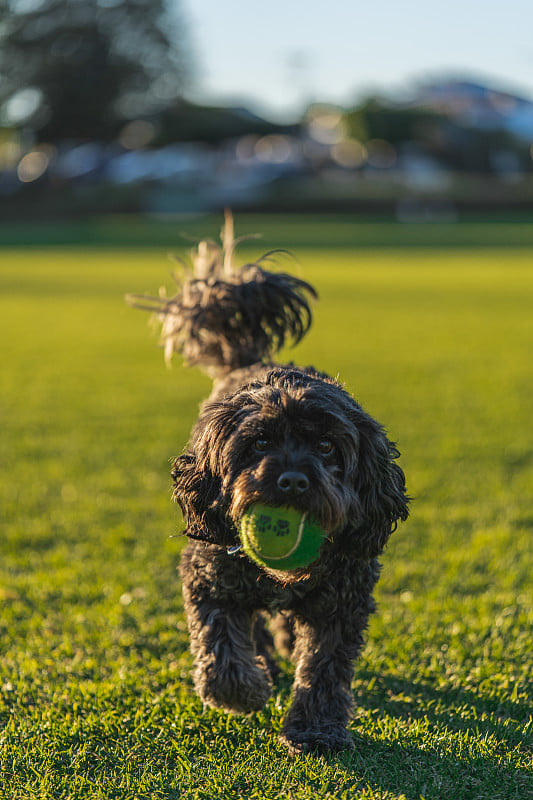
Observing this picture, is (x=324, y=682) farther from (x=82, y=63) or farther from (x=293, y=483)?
(x=82, y=63)

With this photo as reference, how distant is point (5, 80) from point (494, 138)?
172ft

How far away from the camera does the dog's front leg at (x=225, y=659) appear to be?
155 inches

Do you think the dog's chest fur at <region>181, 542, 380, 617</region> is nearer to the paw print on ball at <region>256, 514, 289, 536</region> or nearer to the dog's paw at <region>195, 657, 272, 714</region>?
the dog's paw at <region>195, 657, 272, 714</region>

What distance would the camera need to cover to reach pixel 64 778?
3.58m

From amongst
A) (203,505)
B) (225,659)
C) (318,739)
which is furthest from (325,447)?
(318,739)

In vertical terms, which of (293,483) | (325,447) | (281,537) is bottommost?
(281,537)

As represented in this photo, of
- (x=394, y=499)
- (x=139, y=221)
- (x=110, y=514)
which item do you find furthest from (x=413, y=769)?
(x=139, y=221)

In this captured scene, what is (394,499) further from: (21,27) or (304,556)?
(21,27)

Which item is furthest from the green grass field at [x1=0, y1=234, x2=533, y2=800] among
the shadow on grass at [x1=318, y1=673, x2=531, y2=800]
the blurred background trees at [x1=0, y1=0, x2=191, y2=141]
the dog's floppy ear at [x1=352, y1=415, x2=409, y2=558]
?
the blurred background trees at [x1=0, y1=0, x2=191, y2=141]

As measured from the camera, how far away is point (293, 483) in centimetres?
336

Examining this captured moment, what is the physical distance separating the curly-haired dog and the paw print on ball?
0.24ft

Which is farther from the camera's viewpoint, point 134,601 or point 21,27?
point 21,27

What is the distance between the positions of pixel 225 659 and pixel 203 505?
2.42 feet

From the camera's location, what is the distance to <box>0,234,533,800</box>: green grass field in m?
3.66
